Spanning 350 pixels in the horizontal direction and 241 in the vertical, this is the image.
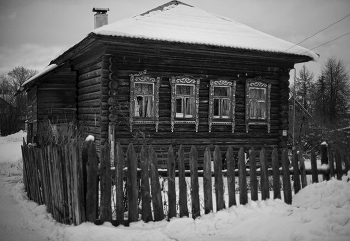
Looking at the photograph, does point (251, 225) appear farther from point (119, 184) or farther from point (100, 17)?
point (100, 17)

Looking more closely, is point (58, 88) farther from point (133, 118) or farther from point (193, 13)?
point (193, 13)

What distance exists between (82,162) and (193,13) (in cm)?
1045

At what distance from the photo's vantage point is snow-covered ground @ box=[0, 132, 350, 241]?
3.87 meters

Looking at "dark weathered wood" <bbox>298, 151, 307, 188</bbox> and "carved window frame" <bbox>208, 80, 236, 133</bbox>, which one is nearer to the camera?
"dark weathered wood" <bbox>298, 151, 307, 188</bbox>

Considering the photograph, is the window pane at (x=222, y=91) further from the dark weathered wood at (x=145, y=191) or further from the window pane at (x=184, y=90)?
the dark weathered wood at (x=145, y=191)

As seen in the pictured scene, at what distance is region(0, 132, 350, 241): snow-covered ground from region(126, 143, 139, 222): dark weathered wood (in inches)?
5.3

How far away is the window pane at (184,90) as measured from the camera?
37.7 feet

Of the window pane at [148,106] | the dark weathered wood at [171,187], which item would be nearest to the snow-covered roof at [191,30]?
the window pane at [148,106]


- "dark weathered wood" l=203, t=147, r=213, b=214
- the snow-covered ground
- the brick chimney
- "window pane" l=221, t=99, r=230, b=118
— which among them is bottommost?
the snow-covered ground

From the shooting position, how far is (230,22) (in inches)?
557

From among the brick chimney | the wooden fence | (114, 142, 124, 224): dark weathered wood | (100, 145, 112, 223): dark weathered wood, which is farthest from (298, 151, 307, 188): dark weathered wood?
the brick chimney

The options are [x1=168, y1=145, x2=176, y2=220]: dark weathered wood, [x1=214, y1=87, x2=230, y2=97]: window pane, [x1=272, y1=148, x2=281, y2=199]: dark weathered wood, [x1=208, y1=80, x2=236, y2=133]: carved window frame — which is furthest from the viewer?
[x1=214, y1=87, x2=230, y2=97]: window pane

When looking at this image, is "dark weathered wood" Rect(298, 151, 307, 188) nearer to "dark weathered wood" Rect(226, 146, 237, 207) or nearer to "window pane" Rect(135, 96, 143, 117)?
"dark weathered wood" Rect(226, 146, 237, 207)

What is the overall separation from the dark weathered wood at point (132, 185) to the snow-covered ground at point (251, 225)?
135mm
